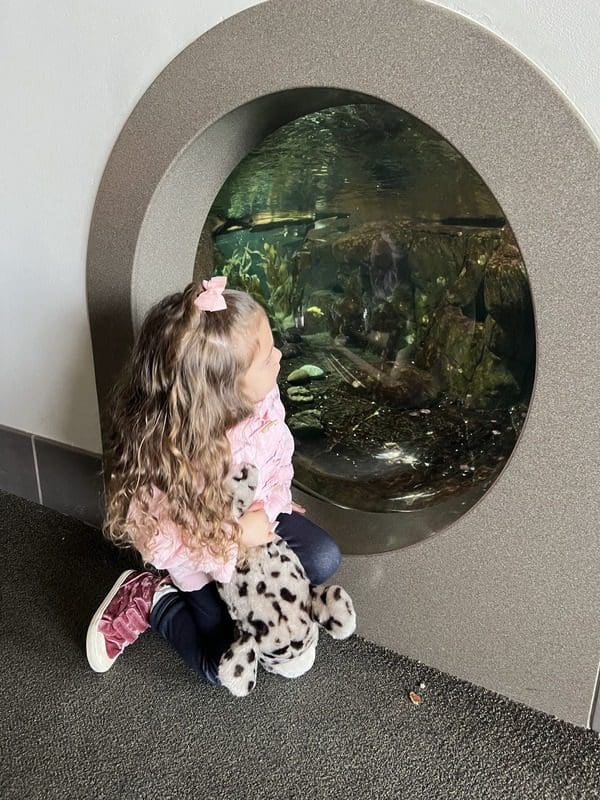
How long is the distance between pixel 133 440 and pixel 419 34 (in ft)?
2.31

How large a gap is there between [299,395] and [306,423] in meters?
0.06

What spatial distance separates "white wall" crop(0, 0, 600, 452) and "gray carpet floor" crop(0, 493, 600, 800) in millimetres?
552

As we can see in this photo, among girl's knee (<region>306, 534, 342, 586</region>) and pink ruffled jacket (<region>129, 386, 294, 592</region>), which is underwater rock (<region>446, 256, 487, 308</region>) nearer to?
pink ruffled jacket (<region>129, 386, 294, 592</region>)

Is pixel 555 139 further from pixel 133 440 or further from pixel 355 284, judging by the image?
pixel 133 440

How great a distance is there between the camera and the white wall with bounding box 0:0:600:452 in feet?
2.99

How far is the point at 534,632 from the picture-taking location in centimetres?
114

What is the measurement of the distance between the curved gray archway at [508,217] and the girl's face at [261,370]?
35cm

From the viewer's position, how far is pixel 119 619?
4.31 feet

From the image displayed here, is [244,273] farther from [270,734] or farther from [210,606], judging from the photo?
[270,734]

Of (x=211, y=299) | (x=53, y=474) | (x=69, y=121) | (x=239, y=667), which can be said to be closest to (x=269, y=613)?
(x=239, y=667)

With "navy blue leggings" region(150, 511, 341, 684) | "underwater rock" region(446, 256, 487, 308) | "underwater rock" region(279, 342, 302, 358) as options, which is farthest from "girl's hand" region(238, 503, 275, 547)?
"underwater rock" region(446, 256, 487, 308)

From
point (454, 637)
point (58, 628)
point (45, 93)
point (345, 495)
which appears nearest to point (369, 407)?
point (345, 495)

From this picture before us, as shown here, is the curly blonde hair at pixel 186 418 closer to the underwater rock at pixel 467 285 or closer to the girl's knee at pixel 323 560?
the girl's knee at pixel 323 560

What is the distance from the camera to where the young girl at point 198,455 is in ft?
3.62
